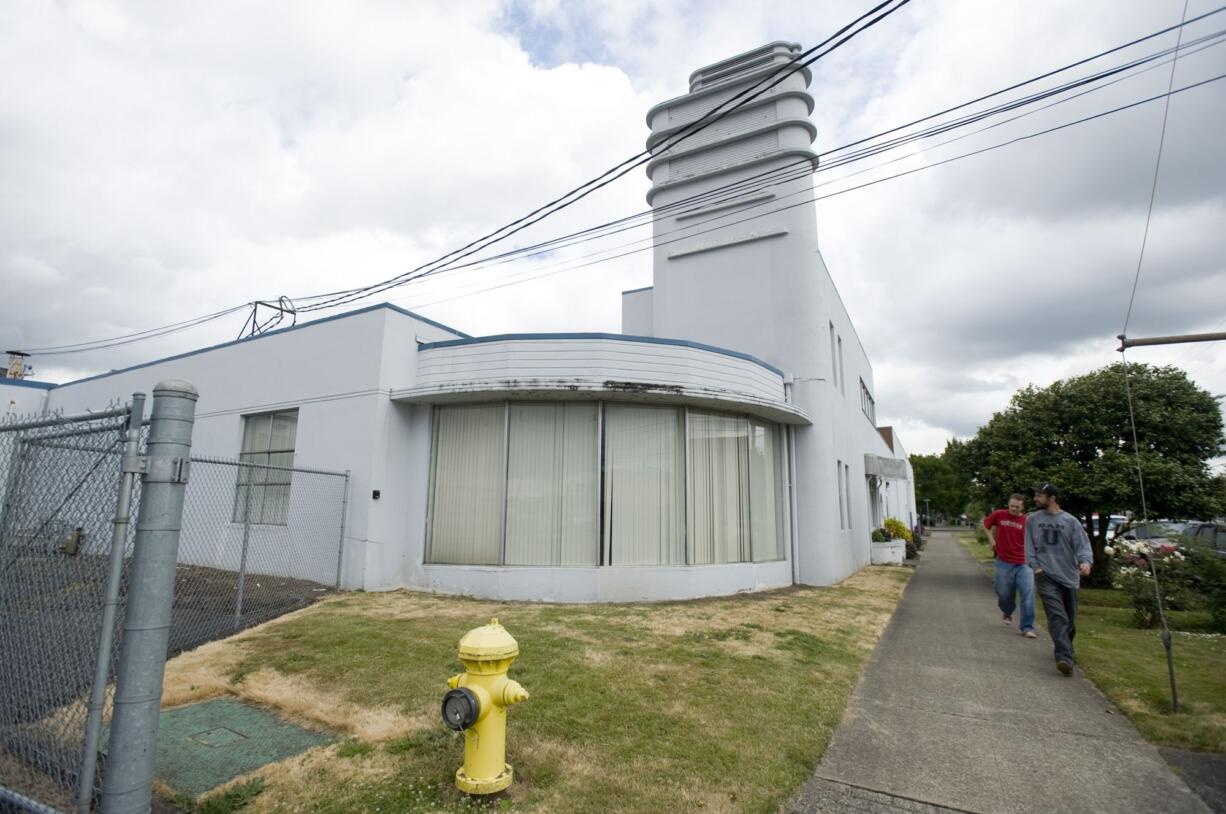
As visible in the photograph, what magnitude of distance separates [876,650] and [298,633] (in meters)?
6.25

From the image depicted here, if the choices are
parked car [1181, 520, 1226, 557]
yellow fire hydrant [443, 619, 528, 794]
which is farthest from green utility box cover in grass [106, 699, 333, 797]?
parked car [1181, 520, 1226, 557]

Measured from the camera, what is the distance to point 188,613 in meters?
7.37

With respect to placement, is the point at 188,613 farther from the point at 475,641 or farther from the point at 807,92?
the point at 807,92

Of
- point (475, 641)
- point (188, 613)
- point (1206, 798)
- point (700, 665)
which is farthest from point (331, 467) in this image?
point (1206, 798)

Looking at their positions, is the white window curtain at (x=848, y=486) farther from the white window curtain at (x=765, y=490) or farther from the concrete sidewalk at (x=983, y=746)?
the concrete sidewalk at (x=983, y=746)

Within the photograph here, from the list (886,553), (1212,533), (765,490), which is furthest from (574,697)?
(886,553)

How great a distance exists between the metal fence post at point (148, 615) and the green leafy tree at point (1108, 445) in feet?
41.4

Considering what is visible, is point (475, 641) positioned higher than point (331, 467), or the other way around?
point (331, 467)

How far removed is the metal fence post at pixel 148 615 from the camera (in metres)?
2.37

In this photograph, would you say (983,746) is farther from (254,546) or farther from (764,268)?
(254,546)

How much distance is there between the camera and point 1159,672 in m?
5.67

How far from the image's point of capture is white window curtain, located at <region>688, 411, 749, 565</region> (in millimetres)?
9742

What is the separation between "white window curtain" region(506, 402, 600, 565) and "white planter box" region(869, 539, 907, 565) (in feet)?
38.7

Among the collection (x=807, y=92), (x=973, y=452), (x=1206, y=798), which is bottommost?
(x=1206, y=798)
